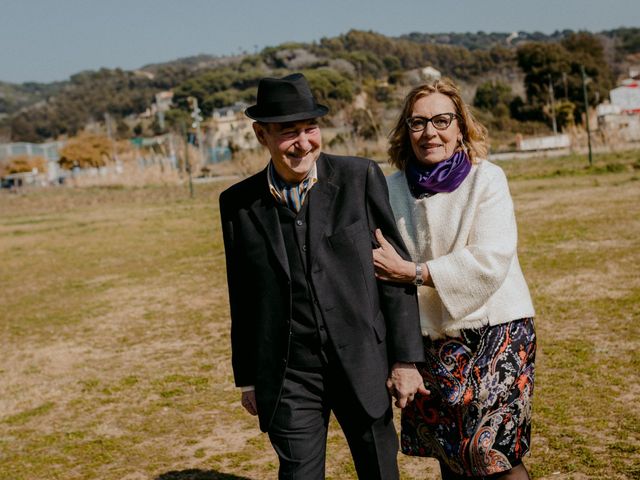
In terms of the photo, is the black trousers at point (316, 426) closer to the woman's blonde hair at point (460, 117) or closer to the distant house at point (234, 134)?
the woman's blonde hair at point (460, 117)

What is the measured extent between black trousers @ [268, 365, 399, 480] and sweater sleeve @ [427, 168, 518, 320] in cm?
46

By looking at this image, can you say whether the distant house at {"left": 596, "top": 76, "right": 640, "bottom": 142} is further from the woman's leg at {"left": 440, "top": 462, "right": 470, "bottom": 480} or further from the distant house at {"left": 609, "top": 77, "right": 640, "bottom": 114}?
the woman's leg at {"left": 440, "top": 462, "right": 470, "bottom": 480}

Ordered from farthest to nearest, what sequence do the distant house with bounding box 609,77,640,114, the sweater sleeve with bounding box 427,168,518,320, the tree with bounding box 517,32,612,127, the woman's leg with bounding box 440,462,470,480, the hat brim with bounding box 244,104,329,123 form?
the distant house with bounding box 609,77,640,114, the tree with bounding box 517,32,612,127, the woman's leg with bounding box 440,462,470,480, the sweater sleeve with bounding box 427,168,518,320, the hat brim with bounding box 244,104,329,123

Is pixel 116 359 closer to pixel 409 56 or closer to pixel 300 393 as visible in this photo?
pixel 300 393

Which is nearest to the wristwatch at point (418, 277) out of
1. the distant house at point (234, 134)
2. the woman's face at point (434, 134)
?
the woman's face at point (434, 134)

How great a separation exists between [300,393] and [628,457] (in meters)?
2.27

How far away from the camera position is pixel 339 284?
2.63 meters

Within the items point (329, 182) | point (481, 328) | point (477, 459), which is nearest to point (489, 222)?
point (481, 328)

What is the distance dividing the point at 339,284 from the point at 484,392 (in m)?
0.64

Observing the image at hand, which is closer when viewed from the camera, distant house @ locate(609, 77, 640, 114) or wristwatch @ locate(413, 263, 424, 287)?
wristwatch @ locate(413, 263, 424, 287)

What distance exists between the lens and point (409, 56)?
134250 millimetres

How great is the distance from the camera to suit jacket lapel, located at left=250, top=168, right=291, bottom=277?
265 centimetres

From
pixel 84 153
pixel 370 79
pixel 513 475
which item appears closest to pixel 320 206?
pixel 513 475

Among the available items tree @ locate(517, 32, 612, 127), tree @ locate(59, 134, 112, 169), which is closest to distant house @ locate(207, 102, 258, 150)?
tree @ locate(59, 134, 112, 169)
